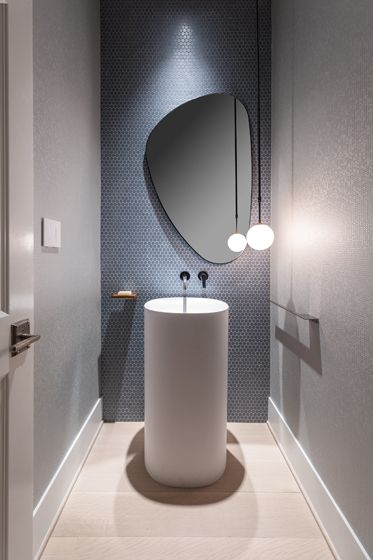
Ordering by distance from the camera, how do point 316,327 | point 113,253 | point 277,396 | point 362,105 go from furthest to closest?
1. point 113,253
2. point 277,396
3. point 316,327
4. point 362,105

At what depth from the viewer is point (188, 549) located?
1.26m

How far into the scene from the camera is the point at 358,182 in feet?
3.66

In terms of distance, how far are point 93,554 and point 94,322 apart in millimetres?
1078

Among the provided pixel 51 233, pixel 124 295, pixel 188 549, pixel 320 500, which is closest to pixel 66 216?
pixel 51 233

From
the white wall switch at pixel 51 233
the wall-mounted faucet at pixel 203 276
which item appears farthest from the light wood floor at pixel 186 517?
the white wall switch at pixel 51 233

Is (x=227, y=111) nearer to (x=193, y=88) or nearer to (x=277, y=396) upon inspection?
(x=193, y=88)

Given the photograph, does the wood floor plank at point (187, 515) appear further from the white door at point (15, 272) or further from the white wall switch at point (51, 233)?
the white wall switch at point (51, 233)

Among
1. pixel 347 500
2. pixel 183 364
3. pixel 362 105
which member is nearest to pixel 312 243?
pixel 362 105

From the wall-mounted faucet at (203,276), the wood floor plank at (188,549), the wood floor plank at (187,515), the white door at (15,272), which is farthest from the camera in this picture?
the wall-mounted faucet at (203,276)

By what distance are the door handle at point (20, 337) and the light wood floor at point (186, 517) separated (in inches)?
34.5

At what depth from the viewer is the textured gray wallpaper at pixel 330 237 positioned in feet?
3.52

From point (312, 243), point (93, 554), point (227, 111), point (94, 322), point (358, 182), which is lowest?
point (93, 554)

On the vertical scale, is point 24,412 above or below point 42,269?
below

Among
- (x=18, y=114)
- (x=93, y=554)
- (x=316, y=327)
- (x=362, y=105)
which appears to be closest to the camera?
(x=18, y=114)
